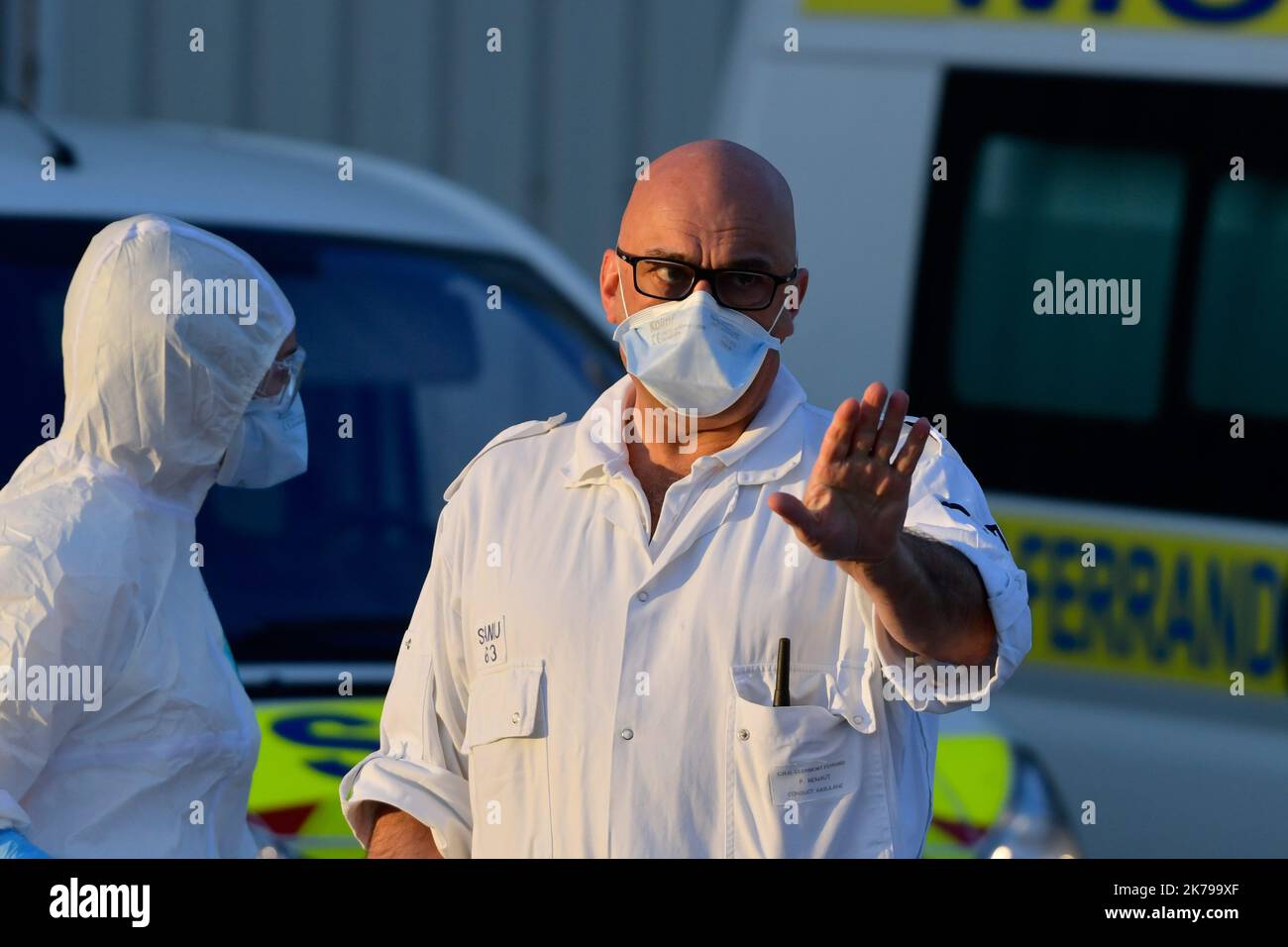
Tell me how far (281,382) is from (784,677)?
0.79 meters

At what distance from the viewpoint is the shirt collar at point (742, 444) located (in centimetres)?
213

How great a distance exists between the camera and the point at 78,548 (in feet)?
7.12

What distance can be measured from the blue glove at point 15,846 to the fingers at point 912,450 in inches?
37.0

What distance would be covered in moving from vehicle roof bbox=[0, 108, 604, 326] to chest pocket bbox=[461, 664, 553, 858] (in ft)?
Result: 5.79

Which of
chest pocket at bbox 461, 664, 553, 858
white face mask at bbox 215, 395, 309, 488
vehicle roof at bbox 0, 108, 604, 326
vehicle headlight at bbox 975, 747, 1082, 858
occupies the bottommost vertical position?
vehicle headlight at bbox 975, 747, 1082, 858

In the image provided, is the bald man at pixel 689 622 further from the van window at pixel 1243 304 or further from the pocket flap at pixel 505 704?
the van window at pixel 1243 304

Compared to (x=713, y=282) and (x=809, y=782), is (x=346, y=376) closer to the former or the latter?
(x=713, y=282)

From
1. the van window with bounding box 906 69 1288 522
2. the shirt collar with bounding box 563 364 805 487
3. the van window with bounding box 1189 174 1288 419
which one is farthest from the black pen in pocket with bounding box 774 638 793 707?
the van window with bounding box 1189 174 1288 419

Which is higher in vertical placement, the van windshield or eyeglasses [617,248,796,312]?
eyeglasses [617,248,796,312]

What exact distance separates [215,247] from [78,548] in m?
0.39

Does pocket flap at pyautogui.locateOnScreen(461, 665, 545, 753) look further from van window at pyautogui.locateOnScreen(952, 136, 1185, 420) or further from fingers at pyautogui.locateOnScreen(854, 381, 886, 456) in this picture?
van window at pyautogui.locateOnScreen(952, 136, 1185, 420)

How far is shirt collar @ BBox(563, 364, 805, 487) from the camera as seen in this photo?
2.13m

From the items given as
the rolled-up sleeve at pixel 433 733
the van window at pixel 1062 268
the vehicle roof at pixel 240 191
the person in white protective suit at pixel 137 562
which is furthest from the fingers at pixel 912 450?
the van window at pixel 1062 268
